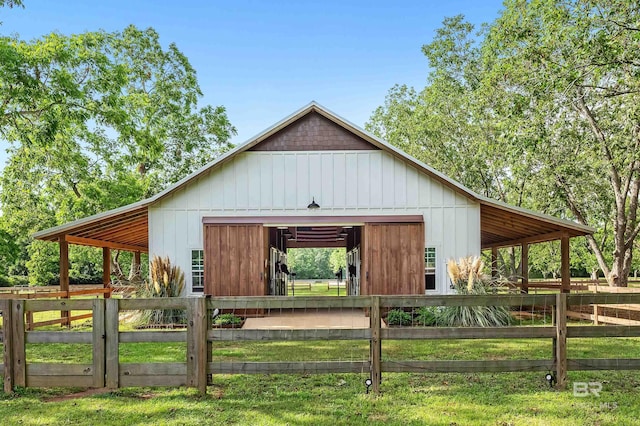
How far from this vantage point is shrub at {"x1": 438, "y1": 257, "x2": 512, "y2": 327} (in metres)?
10.7

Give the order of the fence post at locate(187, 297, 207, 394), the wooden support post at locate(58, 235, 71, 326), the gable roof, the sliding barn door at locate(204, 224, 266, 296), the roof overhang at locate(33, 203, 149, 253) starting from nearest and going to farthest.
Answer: the fence post at locate(187, 297, 207, 394) < the roof overhang at locate(33, 203, 149, 253) < the wooden support post at locate(58, 235, 71, 326) < the gable roof < the sliding barn door at locate(204, 224, 266, 296)

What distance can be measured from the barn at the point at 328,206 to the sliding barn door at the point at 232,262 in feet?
0.12

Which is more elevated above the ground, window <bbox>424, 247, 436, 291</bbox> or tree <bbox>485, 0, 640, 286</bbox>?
tree <bbox>485, 0, 640, 286</bbox>

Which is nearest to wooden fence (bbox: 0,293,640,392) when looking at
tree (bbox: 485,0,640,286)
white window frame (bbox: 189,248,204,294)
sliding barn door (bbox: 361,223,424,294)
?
tree (bbox: 485,0,640,286)

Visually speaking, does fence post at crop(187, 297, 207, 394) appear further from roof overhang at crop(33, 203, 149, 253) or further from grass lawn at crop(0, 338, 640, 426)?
roof overhang at crop(33, 203, 149, 253)

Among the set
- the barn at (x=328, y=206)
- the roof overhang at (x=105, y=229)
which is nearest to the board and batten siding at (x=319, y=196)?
the barn at (x=328, y=206)

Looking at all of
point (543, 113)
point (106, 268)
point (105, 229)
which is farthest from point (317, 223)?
point (106, 268)

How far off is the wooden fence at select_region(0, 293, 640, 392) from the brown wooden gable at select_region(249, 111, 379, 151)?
8.17 metres

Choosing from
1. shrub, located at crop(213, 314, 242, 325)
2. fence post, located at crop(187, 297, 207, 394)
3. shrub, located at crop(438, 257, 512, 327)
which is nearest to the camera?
fence post, located at crop(187, 297, 207, 394)

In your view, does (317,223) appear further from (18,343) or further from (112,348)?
(18,343)

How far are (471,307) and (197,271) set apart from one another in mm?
6861

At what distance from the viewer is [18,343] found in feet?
17.3

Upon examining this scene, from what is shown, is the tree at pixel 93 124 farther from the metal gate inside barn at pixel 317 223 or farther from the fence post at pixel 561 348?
the fence post at pixel 561 348

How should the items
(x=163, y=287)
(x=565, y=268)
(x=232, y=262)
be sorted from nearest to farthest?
(x=163, y=287), (x=232, y=262), (x=565, y=268)
